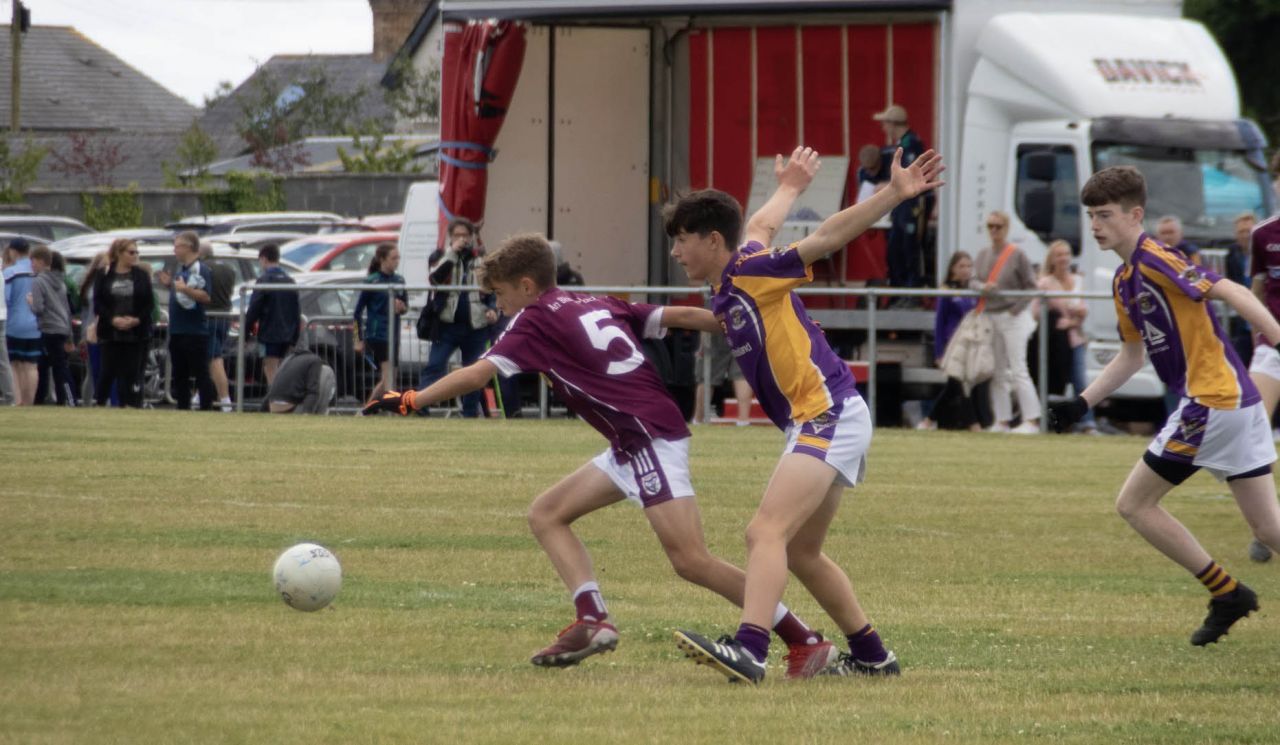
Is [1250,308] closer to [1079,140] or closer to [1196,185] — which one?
[1079,140]

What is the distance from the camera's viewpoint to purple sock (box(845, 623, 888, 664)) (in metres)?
7.40

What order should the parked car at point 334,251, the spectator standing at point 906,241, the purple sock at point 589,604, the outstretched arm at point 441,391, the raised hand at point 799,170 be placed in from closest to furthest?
the outstretched arm at point 441,391, the raised hand at point 799,170, the purple sock at point 589,604, the spectator standing at point 906,241, the parked car at point 334,251

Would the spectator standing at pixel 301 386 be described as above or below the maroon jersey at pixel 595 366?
below

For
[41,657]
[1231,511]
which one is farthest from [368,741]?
[1231,511]

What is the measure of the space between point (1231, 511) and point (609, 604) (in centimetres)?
623

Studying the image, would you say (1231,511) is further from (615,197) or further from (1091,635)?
(615,197)

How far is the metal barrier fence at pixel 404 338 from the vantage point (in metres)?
19.4

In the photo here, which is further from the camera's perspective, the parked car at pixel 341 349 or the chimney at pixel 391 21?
the chimney at pixel 391 21

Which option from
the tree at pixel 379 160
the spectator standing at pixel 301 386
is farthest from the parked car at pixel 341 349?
the tree at pixel 379 160

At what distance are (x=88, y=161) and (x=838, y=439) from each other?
5533 centimetres

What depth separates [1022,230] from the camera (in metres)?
20.2

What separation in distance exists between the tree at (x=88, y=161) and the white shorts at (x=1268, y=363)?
163ft

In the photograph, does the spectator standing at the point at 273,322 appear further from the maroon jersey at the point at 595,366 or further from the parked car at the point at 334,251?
the maroon jersey at the point at 595,366

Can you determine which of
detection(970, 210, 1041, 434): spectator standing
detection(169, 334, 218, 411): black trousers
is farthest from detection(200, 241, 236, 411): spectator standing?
detection(970, 210, 1041, 434): spectator standing
